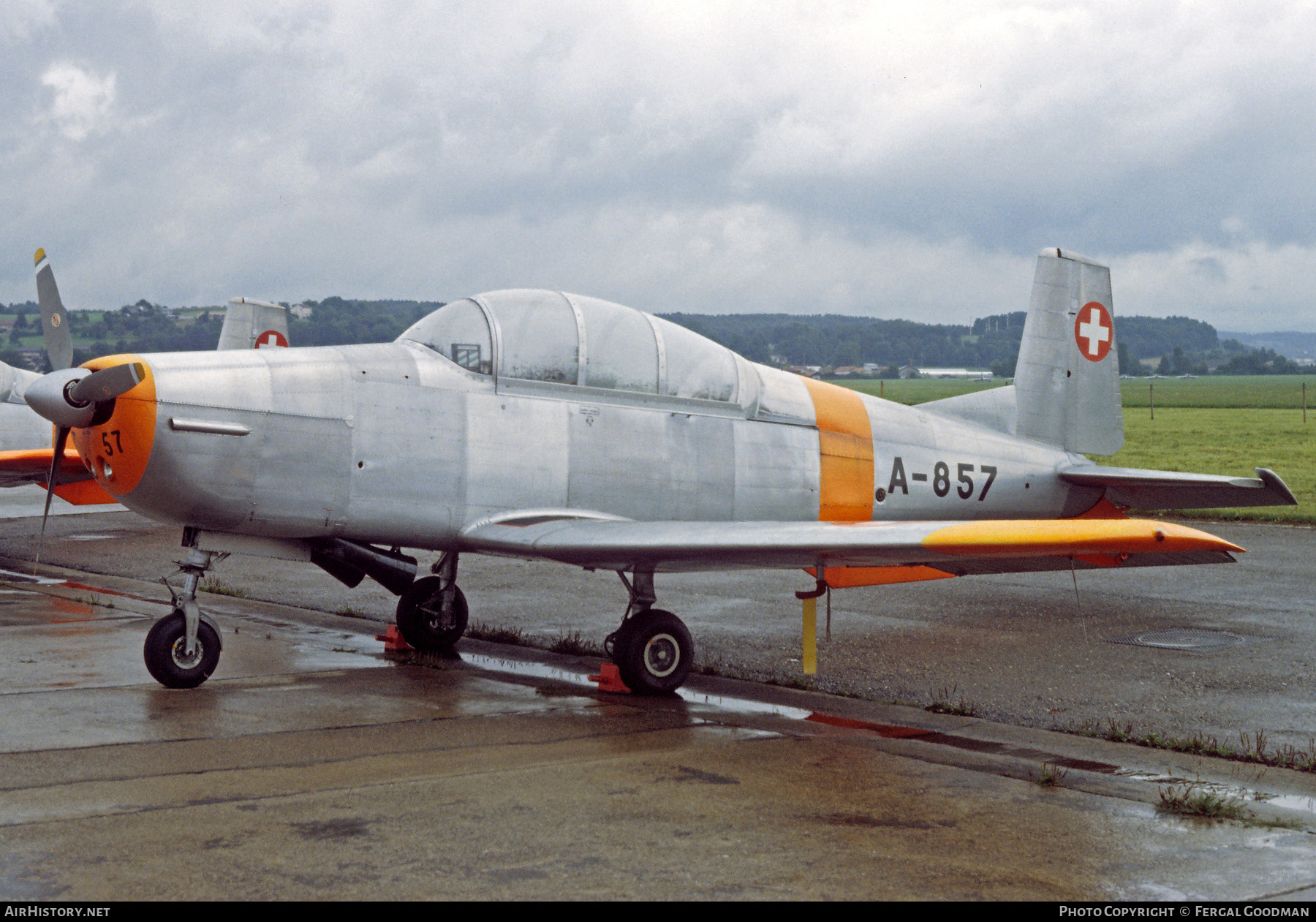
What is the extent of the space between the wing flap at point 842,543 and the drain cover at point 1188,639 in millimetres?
1185

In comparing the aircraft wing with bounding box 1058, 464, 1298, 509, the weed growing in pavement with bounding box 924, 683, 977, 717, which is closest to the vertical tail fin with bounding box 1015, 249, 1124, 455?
the aircraft wing with bounding box 1058, 464, 1298, 509

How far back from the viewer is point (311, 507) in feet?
24.3

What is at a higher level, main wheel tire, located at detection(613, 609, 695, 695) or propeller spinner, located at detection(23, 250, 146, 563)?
propeller spinner, located at detection(23, 250, 146, 563)

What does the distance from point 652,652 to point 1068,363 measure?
533 cm

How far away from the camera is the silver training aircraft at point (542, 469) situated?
23.0 feet

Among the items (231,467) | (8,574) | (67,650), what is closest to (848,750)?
(231,467)

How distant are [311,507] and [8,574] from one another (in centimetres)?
794

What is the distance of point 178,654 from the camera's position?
7.41 m

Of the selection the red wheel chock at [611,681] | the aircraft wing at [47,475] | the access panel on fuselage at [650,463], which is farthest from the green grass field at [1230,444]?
the aircraft wing at [47,475]

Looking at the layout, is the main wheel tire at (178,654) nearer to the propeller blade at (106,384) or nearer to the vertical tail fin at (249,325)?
the propeller blade at (106,384)

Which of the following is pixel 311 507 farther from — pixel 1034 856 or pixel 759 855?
pixel 1034 856

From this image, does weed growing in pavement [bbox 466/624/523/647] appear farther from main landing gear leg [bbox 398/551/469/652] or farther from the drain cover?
the drain cover

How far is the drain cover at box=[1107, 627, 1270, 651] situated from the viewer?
30.7ft

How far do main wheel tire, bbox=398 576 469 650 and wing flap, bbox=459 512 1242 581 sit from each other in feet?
4.23
